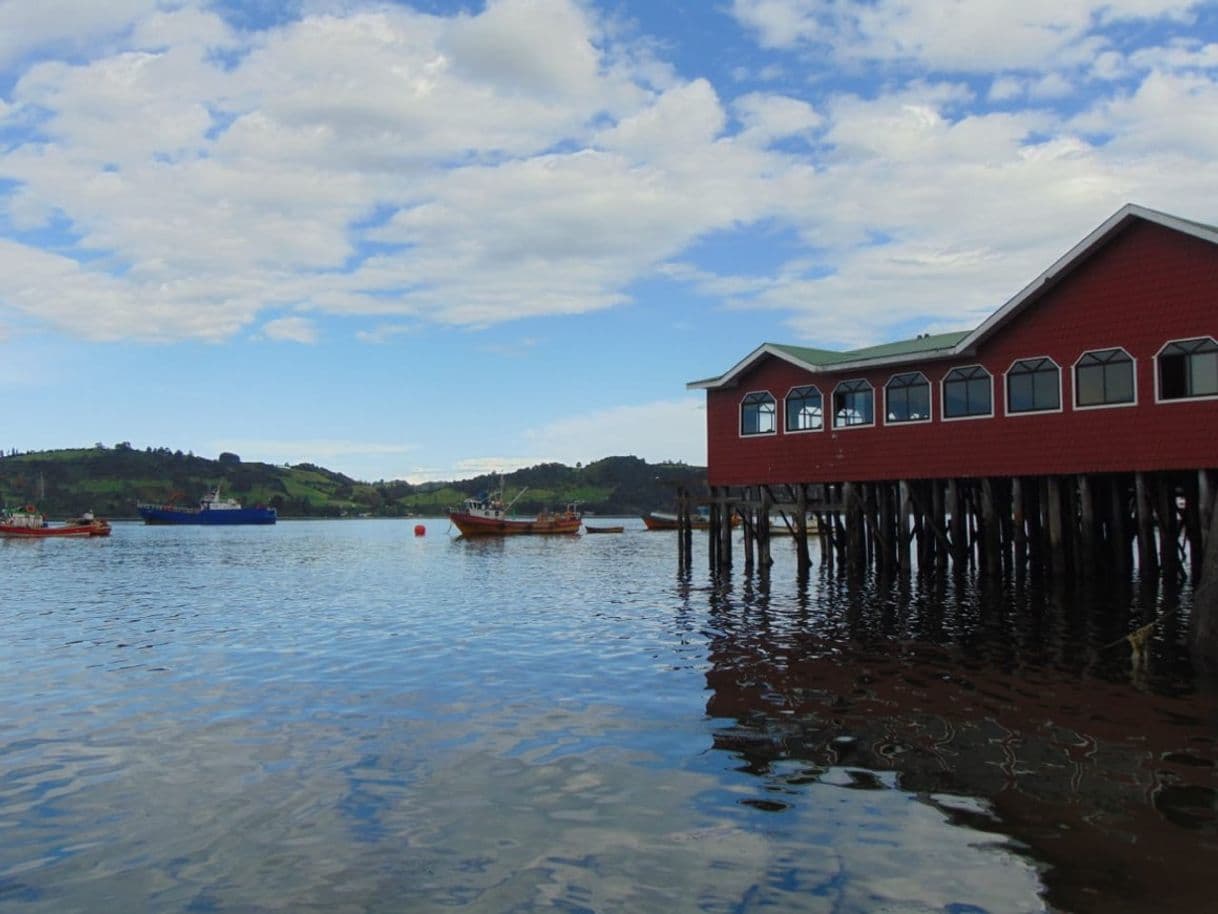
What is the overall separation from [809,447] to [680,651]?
17.3m

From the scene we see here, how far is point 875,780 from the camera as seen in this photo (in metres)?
9.71

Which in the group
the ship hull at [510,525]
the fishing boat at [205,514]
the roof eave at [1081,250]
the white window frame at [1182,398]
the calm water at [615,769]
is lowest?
the calm water at [615,769]

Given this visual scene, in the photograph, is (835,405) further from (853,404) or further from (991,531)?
(991,531)

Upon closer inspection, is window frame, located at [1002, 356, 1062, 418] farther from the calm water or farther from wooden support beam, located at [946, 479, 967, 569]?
the calm water

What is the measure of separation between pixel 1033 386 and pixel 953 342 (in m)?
3.70

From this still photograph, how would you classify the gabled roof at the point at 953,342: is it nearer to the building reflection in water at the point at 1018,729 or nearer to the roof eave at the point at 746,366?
the roof eave at the point at 746,366

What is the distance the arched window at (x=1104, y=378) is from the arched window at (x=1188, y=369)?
2.72 feet

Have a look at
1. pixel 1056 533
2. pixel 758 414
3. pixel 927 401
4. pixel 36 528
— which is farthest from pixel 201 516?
pixel 1056 533

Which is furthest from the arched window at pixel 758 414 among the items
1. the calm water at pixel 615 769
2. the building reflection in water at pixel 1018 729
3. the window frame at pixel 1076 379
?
the calm water at pixel 615 769

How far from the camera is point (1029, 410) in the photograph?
91.6 feet

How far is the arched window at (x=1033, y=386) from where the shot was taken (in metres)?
27.2

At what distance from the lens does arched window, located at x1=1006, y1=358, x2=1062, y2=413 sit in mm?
27250

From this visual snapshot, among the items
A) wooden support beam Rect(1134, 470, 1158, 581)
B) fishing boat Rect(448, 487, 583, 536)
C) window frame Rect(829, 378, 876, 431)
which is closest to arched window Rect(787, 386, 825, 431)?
window frame Rect(829, 378, 876, 431)

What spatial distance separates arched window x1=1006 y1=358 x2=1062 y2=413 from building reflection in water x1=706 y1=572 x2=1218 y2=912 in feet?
23.9
